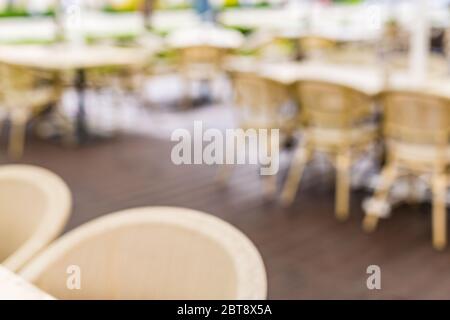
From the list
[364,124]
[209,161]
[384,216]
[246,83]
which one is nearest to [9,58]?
[209,161]

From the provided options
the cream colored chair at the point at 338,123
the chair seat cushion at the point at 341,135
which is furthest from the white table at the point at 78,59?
the chair seat cushion at the point at 341,135

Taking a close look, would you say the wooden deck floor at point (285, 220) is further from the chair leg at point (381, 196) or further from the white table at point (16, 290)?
the white table at point (16, 290)

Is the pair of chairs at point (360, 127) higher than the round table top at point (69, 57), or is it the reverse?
the round table top at point (69, 57)

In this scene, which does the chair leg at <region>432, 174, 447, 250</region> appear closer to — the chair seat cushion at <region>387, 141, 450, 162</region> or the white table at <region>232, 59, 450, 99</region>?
the chair seat cushion at <region>387, 141, 450, 162</region>

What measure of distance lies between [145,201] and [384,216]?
5.07 feet

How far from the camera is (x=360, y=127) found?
407 cm

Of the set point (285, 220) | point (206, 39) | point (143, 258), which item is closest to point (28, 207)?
point (143, 258)

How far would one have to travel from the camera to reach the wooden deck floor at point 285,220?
121 inches

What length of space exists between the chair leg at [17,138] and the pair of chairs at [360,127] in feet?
7.11

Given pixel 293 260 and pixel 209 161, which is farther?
pixel 209 161

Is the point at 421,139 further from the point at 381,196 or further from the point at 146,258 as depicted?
the point at 146,258

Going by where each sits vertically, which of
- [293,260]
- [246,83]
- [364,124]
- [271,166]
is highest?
[246,83]

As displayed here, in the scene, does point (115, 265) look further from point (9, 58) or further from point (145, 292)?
point (9, 58)

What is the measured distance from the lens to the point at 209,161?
5215 mm
